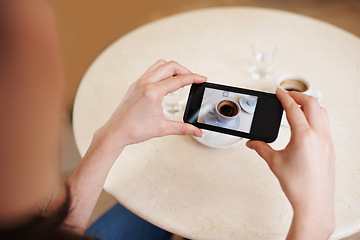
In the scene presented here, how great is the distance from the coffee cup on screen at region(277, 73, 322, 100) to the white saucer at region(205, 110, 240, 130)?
28 cm

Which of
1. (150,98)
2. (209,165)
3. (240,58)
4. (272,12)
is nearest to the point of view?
(150,98)

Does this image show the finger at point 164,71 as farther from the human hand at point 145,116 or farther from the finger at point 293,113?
the finger at point 293,113

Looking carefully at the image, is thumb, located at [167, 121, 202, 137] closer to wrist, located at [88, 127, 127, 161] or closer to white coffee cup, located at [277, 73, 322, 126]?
wrist, located at [88, 127, 127, 161]

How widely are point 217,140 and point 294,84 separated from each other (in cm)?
34

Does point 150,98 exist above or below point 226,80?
below

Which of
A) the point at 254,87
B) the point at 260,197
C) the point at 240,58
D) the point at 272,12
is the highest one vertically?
the point at 272,12

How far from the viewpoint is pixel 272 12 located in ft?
4.78

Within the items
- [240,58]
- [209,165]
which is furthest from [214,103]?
[240,58]

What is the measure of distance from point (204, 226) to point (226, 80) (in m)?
0.55

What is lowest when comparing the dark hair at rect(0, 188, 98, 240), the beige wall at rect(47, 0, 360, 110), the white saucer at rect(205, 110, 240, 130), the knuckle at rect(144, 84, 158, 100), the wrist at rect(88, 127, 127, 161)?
the dark hair at rect(0, 188, 98, 240)

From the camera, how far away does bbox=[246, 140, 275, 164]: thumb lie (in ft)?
2.65

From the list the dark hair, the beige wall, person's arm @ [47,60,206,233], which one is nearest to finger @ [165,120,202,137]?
person's arm @ [47,60,206,233]

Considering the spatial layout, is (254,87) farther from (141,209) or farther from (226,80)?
(141,209)

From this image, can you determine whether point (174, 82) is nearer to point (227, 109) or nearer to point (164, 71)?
point (164, 71)
